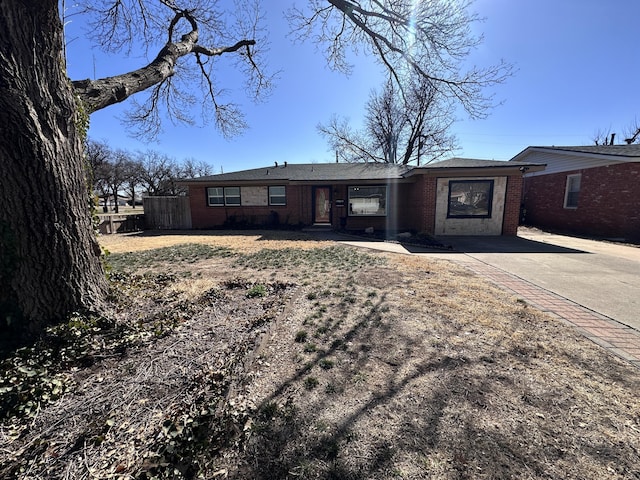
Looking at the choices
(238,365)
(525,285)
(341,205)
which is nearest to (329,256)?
(525,285)

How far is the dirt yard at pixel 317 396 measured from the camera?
151 centimetres

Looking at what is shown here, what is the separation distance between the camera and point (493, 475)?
143 cm

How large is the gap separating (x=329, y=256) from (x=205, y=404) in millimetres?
5358

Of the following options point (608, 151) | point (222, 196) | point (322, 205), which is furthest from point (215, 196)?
point (608, 151)

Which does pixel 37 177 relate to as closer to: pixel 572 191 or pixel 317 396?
pixel 317 396

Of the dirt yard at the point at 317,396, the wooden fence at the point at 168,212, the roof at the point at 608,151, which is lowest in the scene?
the dirt yard at the point at 317,396

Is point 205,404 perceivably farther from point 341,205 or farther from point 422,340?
point 341,205

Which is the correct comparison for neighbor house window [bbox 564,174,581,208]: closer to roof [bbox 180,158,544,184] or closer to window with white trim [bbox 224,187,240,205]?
roof [bbox 180,158,544,184]

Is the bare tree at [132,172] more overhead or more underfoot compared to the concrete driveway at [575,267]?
more overhead

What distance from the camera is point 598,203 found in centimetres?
1115

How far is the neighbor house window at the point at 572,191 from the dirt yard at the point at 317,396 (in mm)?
12646

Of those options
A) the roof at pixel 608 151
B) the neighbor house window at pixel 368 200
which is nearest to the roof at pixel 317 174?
the neighbor house window at pixel 368 200

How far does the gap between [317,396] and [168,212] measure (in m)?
15.0

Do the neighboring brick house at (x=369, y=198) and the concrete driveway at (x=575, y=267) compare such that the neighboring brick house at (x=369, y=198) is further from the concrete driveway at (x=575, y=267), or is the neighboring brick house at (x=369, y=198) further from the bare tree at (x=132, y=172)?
the bare tree at (x=132, y=172)
